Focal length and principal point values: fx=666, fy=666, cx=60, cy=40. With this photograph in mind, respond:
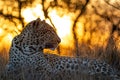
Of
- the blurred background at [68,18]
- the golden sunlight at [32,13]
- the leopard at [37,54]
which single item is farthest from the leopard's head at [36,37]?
the golden sunlight at [32,13]

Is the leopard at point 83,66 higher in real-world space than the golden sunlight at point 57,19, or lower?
lower

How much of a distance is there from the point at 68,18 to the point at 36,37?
3683mm

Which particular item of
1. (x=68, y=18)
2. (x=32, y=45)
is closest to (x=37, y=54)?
(x=32, y=45)

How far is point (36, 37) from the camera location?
9.82m

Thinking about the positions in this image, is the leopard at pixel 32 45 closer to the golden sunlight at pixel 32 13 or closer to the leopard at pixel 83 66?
the leopard at pixel 83 66

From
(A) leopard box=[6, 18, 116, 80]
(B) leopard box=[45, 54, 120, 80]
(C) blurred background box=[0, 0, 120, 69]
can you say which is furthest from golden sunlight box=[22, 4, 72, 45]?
(A) leopard box=[6, 18, 116, 80]

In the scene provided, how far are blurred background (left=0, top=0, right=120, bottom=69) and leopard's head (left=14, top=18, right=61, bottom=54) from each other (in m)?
2.81

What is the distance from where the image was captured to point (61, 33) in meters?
13.2

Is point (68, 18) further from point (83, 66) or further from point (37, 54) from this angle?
point (37, 54)

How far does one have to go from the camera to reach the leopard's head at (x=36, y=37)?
976 centimetres

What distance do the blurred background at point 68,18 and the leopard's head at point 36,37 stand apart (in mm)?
2807

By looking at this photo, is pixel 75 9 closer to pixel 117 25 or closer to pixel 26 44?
pixel 117 25

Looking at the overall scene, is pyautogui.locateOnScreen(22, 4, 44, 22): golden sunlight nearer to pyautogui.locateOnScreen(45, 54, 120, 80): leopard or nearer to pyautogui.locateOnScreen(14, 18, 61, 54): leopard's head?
pyautogui.locateOnScreen(45, 54, 120, 80): leopard

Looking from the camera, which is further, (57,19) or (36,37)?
(57,19)
